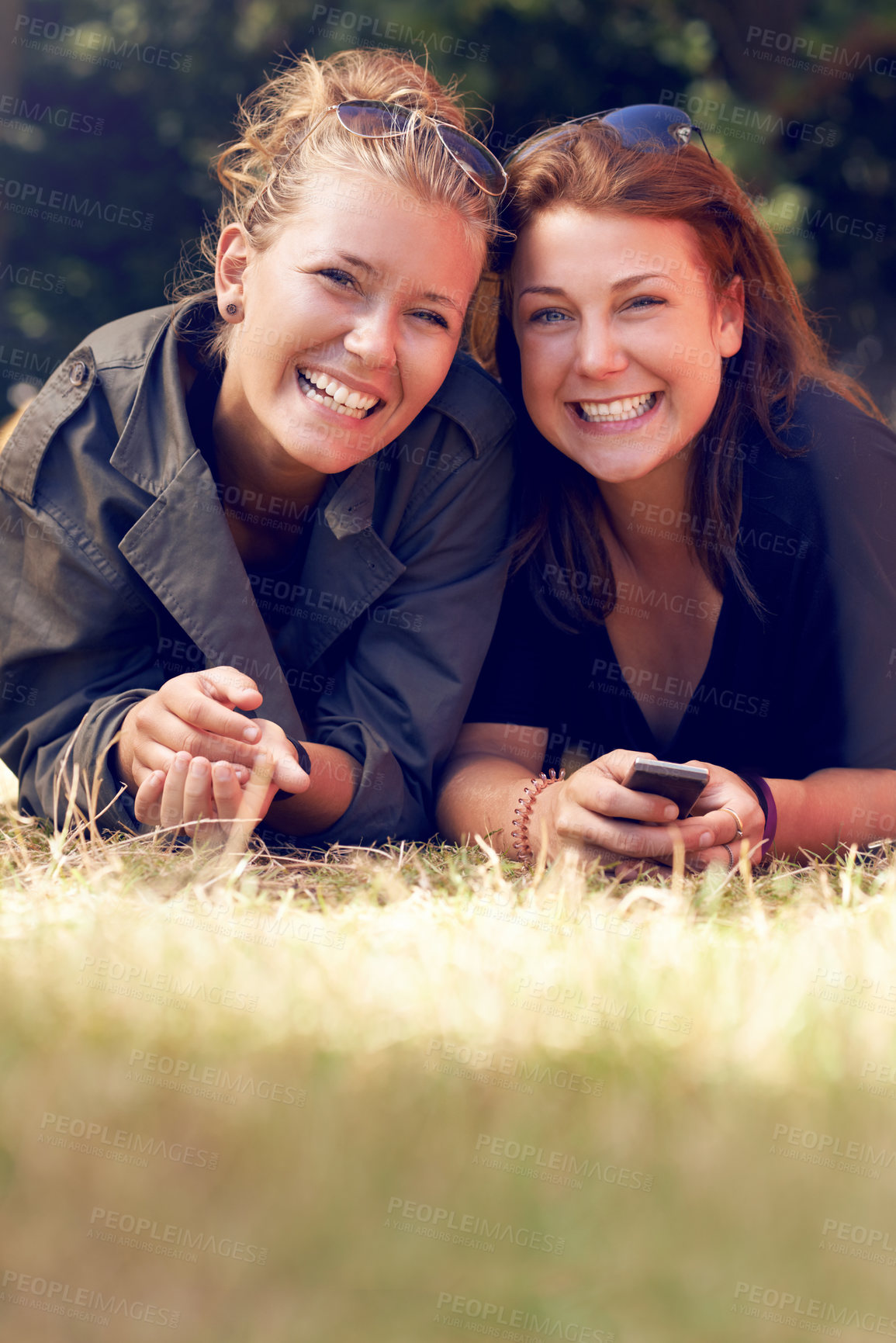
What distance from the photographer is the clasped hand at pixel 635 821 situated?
210 cm

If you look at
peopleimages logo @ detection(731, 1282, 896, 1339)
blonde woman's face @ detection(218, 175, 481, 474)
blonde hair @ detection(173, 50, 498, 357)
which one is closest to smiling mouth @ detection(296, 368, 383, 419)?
blonde woman's face @ detection(218, 175, 481, 474)

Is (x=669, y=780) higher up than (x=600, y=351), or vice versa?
(x=600, y=351)

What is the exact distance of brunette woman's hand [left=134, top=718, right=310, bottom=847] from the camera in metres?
2.05

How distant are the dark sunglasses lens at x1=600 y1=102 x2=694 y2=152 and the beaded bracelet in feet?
4.18

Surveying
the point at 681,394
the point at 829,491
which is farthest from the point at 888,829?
the point at 681,394

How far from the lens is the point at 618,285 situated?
232 cm

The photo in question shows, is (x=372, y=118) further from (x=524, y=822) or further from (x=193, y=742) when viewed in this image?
(x=524, y=822)

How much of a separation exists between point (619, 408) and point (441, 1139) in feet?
5.16

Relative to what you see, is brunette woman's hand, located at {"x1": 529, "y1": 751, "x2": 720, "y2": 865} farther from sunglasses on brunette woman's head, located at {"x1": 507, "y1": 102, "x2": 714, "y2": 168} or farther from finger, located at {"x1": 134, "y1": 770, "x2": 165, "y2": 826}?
sunglasses on brunette woman's head, located at {"x1": 507, "y1": 102, "x2": 714, "y2": 168}

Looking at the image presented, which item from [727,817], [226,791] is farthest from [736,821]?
[226,791]

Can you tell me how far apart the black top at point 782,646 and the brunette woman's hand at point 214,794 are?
27.5 inches

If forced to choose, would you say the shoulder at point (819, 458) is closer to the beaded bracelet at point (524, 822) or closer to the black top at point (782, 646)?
the black top at point (782, 646)

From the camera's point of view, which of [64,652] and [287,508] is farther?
[287,508]

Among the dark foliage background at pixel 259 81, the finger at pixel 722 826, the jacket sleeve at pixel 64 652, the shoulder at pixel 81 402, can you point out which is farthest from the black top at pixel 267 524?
the dark foliage background at pixel 259 81
